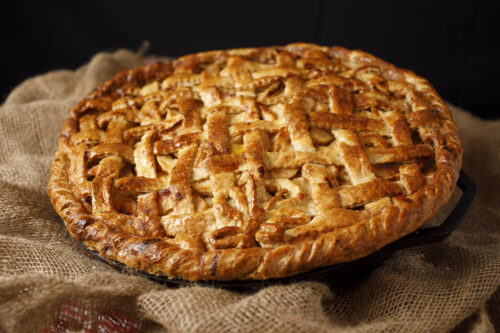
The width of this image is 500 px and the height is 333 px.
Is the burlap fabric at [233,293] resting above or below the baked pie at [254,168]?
below

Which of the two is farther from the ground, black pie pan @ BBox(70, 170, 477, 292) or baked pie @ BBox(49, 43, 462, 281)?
baked pie @ BBox(49, 43, 462, 281)

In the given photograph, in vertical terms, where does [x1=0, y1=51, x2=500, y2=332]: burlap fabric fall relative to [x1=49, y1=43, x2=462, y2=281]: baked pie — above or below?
below

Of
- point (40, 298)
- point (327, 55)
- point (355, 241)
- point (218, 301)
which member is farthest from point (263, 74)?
point (40, 298)
